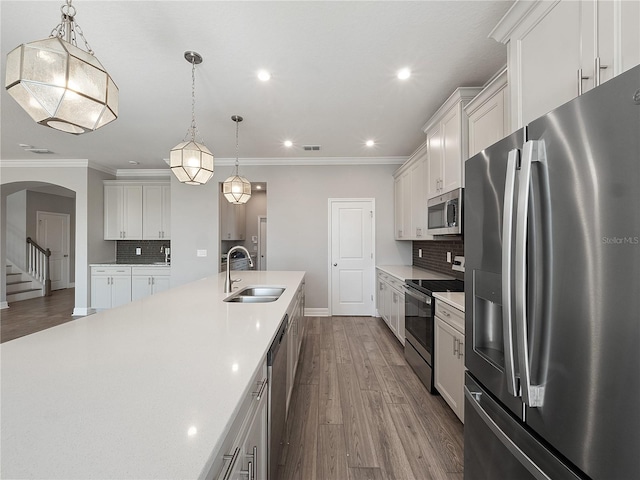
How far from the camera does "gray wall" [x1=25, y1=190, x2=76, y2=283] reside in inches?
279

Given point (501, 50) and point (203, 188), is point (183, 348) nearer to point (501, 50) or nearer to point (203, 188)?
point (501, 50)

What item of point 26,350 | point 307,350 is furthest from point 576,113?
point 307,350

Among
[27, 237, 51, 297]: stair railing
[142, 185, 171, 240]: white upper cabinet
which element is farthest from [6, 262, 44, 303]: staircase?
[142, 185, 171, 240]: white upper cabinet

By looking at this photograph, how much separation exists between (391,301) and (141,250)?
5.35 m

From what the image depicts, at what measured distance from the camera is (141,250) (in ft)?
20.0

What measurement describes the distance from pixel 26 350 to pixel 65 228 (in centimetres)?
935

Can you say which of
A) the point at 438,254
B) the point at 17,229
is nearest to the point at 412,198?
the point at 438,254

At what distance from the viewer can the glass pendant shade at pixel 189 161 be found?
7.19 ft

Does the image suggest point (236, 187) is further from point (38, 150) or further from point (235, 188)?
point (38, 150)

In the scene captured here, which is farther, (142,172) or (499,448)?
(142,172)

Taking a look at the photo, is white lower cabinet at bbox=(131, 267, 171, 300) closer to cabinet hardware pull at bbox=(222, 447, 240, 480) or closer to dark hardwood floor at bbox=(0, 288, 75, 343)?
dark hardwood floor at bbox=(0, 288, 75, 343)

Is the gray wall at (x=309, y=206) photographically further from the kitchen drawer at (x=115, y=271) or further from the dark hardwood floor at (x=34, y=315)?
the dark hardwood floor at (x=34, y=315)

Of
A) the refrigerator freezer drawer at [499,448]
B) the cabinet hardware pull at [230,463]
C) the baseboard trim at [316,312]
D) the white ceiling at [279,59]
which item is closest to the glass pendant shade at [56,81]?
the white ceiling at [279,59]

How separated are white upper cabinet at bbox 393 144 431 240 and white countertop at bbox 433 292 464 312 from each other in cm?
121
